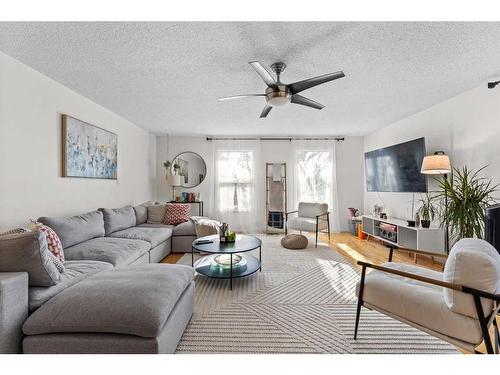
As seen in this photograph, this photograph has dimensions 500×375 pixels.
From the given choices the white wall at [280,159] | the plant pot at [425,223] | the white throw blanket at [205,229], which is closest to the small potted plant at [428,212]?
the plant pot at [425,223]

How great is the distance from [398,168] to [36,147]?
526cm

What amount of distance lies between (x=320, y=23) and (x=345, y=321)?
2.35 m

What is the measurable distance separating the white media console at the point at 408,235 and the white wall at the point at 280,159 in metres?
1.06

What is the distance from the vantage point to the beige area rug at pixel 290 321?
163 centimetres

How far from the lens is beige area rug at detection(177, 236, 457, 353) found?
1626 mm

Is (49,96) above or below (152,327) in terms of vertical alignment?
above

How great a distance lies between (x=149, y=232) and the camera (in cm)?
334

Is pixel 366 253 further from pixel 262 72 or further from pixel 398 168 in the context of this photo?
pixel 262 72

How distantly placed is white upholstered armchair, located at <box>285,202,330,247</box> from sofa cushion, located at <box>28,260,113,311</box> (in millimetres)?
3371

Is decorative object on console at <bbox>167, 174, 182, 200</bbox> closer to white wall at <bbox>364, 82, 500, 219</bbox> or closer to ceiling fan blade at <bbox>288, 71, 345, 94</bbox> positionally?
ceiling fan blade at <bbox>288, 71, 345, 94</bbox>

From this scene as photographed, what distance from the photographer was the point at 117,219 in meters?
3.37

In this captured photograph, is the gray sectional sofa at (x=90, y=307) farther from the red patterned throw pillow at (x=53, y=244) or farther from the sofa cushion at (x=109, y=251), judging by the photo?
the sofa cushion at (x=109, y=251)
